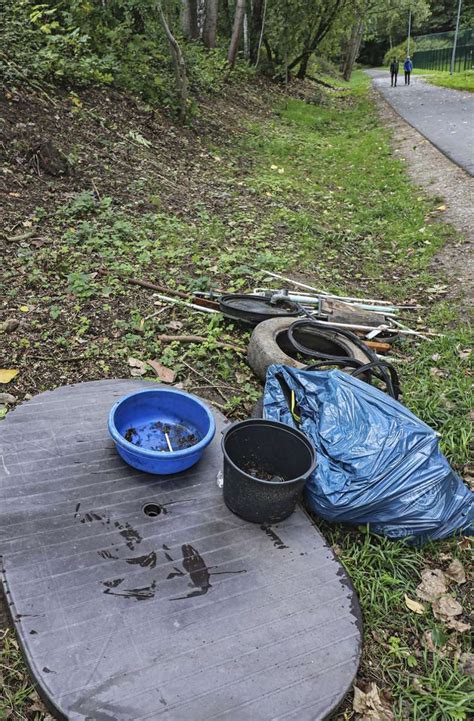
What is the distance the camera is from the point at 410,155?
9836 millimetres

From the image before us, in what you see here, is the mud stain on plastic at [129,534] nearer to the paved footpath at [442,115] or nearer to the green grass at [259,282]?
the green grass at [259,282]

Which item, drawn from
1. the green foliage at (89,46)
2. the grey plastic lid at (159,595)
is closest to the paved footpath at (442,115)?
the green foliage at (89,46)

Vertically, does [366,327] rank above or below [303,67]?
below

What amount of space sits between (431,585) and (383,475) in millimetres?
487

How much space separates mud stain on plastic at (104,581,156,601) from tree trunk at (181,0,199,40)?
1472cm

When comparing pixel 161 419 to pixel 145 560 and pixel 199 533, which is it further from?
pixel 145 560

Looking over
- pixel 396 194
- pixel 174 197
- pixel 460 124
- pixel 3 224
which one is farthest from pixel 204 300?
pixel 460 124

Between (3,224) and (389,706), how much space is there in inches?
177

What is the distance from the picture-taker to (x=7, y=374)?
3.05m

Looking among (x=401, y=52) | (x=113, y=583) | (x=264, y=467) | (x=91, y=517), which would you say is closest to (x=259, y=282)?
(x=264, y=467)

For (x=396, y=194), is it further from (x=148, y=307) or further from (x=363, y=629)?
(x=363, y=629)

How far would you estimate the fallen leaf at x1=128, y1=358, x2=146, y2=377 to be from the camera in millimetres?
3221

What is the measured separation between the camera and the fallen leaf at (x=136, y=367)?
3.22m

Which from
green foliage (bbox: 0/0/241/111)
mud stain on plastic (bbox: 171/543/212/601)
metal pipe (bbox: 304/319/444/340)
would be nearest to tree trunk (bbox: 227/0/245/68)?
green foliage (bbox: 0/0/241/111)
